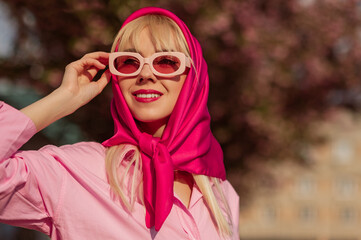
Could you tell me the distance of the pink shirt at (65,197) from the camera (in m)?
2.75

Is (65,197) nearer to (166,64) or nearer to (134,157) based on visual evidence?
(134,157)

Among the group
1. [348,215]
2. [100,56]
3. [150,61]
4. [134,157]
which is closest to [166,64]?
[150,61]

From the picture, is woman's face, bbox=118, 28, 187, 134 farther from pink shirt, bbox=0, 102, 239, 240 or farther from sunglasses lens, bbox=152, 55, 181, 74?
pink shirt, bbox=0, 102, 239, 240

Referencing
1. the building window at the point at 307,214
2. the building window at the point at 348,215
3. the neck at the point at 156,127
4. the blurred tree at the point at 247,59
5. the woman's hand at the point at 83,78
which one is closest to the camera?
the woman's hand at the point at 83,78

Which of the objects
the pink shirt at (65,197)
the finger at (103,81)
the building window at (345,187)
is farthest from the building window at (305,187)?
the pink shirt at (65,197)

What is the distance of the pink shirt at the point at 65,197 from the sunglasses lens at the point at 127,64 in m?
0.37

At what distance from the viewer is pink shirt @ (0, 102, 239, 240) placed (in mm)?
Result: 2752

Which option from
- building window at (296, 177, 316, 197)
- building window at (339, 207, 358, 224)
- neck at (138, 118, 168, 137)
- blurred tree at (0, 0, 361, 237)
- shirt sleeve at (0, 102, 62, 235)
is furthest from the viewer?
building window at (296, 177, 316, 197)

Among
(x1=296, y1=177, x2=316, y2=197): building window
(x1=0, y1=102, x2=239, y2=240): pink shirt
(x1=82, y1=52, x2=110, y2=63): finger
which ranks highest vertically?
(x1=296, y1=177, x2=316, y2=197): building window

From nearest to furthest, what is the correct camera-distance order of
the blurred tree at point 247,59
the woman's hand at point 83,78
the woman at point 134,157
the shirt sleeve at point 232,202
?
the woman at point 134,157, the woman's hand at point 83,78, the shirt sleeve at point 232,202, the blurred tree at point 247,59

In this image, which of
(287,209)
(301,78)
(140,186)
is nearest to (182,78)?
(140,186)

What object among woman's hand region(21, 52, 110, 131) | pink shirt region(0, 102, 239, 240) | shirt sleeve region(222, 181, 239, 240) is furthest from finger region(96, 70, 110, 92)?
shirt sleeve region(222, 181, 239, 240)

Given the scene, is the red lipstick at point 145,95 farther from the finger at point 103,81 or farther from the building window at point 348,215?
the building window at point 348,215

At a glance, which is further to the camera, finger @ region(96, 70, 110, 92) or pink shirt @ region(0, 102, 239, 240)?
finger @ region(96, 70, 110, 92)
